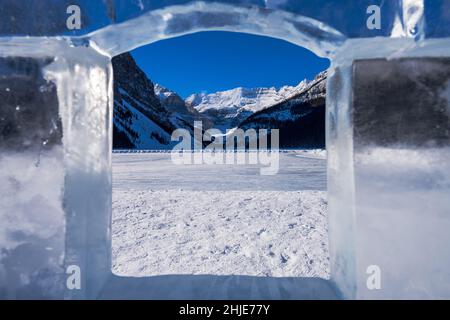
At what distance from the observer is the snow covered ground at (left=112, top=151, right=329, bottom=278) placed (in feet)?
9.14

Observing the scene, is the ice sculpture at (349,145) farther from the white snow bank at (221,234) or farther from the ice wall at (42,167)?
the white snow bank at (221,234)

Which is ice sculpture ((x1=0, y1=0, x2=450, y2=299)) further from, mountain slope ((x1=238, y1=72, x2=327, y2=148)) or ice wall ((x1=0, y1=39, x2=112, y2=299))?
mountain slope ((x1=238, y1=72, x2=327, y2=148))

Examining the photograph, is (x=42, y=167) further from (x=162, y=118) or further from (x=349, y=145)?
(x=162, y=118)

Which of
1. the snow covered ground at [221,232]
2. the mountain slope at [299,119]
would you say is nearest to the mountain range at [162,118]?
the mountain slope at [299,119]

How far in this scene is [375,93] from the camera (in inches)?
68.9

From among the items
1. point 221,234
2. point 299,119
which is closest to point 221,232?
point 221,234

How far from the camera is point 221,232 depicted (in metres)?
3.79

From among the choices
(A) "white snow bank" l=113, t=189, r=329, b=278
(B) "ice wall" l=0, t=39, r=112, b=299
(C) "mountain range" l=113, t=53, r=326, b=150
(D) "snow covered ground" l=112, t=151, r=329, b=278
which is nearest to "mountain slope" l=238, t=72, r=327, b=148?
(C) "mountain range" l=113, t=53, r=326, b=150

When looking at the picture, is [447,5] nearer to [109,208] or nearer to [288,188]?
[109,208]

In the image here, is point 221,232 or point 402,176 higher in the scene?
point 402,176

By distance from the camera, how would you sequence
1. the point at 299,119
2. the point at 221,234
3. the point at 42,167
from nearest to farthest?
1. the point at 42,167
2. the point at 221,234
3. the point at 299,119

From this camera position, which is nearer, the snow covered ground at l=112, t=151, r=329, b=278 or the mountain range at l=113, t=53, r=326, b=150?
the snow covered ground at l=112, t=151, r=329, b=278

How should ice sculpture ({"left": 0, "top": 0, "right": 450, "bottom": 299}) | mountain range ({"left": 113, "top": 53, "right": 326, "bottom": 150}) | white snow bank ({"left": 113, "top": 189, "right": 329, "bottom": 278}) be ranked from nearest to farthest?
1. ice sculpture ({"left": 0, "top": 0, "right": 450, "bottom": 299})
2. white snow bank ({"left": 113, "top": 189, "right": 329, "bottom": 278})
3. mountain range ({"left": 113, "top": 53, "right": 326, "bottom": 150})

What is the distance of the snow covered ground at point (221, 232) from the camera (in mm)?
2787
